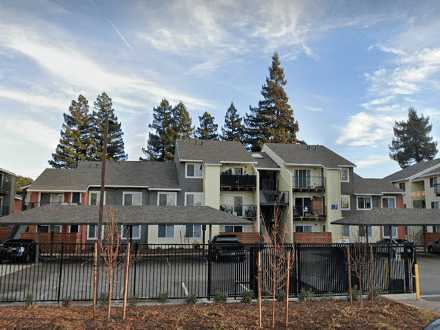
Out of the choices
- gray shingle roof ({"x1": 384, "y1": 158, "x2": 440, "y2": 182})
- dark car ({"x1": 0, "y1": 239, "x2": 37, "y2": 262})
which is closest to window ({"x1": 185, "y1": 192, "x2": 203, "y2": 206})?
dark car ({"x1": 0, "y1": 239, "x2": 37, "y2": 262})

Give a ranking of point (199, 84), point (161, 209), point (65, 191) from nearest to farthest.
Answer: point (199, 84), point (161, 209), point (65, 191)

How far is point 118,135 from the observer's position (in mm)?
57156

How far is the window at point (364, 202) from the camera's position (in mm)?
37031

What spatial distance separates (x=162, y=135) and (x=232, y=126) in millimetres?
12440

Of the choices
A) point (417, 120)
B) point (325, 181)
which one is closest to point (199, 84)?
point (325, 181)

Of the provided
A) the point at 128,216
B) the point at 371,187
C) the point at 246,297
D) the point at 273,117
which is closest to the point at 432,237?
the point at 371,187

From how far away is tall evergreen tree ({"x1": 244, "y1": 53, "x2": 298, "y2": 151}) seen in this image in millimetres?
54469

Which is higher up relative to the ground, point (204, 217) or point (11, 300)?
point (204, 217)

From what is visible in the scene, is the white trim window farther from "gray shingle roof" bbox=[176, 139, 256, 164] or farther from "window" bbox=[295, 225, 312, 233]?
"window" bbox=[295, 225, 312, 233]

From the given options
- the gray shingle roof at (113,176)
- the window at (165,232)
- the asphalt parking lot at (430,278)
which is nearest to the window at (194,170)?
the gray shingle roof at (113,176)

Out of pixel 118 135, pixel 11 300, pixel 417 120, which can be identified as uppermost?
pixel 417 120

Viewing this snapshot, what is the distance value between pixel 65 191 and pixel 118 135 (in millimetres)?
27370

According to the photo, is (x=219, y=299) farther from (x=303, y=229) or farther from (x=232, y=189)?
(x=303, y=229)

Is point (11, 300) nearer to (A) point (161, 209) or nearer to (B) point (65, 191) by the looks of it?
(A) point (161, 209)
